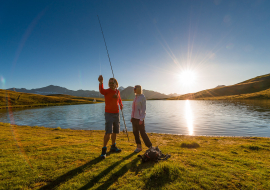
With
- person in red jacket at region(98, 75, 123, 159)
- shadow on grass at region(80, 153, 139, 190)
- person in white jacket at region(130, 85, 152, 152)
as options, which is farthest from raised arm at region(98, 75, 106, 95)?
shadow on grass at region(80, 153, 139, 190)

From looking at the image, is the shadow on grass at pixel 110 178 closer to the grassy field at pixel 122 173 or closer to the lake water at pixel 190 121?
the grassy field at pixel 122 173

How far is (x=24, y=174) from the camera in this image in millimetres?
5070

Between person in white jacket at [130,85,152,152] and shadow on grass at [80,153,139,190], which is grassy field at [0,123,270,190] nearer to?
shadow on grass at [80,153,139,190]

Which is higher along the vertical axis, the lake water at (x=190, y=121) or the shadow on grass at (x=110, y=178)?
the shadow on grass at (x=110, y=178)

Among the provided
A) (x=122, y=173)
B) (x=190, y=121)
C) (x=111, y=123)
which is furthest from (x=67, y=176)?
(x=190, y=121)

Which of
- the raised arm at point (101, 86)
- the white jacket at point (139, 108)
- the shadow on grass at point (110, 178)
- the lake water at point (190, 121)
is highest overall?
the raised arm at point (101, 86)

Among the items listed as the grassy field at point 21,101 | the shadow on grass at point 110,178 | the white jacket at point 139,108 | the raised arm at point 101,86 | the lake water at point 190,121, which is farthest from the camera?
the grassy field at point 21,101

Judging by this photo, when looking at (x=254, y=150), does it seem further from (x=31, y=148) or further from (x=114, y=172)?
(x=31, y=148)

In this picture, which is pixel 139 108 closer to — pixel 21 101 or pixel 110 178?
pixel 110 178

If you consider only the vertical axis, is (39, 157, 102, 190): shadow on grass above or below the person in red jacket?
below

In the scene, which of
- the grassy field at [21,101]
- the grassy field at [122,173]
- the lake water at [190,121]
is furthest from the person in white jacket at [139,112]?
the grassy field at [21,101]

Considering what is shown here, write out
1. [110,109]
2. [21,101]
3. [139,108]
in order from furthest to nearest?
[21,101], [139,108], [110,109]

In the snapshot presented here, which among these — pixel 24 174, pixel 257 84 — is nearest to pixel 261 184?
pixel 24 174

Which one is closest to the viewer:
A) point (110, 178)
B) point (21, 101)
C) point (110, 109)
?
point (110, 178)
